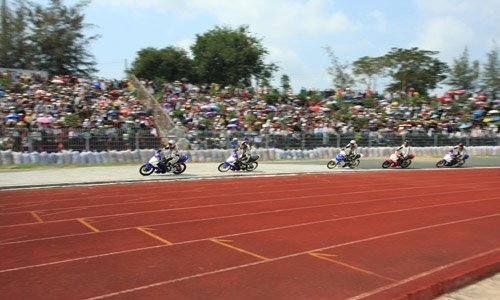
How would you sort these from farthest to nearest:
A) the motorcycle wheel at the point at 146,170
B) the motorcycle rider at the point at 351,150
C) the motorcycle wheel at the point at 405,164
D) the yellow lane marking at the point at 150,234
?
the motorcycle wheel at the point at 405,164 → the motorcycle rider at the point at 351,150 → the motorcycle wheel at the point at 146,170 → the yellow lane marking at the point at 150,234

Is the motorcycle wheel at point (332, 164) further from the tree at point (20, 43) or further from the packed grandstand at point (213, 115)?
the tree at point (20, 43)

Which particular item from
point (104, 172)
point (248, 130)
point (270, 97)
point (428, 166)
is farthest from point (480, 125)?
point (104, 172)

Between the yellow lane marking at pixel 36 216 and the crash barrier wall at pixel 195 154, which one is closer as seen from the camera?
the yellow lane marking at pixel 36 216

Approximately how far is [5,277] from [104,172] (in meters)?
13.4

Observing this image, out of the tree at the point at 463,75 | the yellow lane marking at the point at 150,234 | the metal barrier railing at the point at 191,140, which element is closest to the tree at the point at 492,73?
the tree at the point at 463,75

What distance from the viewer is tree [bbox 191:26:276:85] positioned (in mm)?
53969

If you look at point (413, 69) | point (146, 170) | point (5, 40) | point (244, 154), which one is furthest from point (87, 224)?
point (413, 69)

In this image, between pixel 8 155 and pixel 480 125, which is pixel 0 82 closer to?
pixel 8 155

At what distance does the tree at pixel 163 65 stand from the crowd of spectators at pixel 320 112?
63.8ft

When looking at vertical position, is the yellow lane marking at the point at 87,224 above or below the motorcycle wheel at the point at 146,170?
below

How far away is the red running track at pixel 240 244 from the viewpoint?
5547 millimetres

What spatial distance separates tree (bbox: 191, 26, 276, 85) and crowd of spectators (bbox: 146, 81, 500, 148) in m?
16.9

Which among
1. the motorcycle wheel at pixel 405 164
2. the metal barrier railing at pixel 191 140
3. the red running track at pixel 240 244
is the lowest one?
the red running track at pixel 240 244

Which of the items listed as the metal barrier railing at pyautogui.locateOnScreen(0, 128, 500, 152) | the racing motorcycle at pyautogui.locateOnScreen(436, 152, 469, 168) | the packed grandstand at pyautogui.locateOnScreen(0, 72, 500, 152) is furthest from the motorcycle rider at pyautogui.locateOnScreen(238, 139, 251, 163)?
the racing motorcycle at pyautogui.locateOnScreen(436, 152, 469, 168)
